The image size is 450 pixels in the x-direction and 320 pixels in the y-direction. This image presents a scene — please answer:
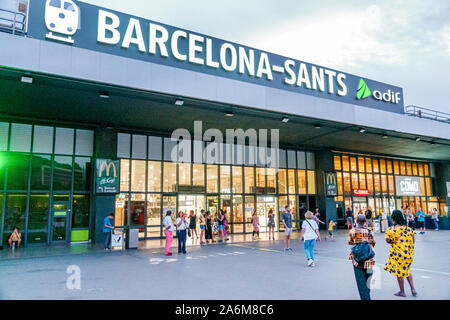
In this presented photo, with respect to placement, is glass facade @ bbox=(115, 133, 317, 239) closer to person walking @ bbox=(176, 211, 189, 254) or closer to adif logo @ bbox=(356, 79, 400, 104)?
person walking @ bbox=(176, 211, 189, 254)

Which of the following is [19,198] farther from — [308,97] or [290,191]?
[290,191]

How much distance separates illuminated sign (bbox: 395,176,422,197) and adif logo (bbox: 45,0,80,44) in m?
27.8

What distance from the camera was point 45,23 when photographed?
12.2 metres

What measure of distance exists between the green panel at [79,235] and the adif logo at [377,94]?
17.0 meters

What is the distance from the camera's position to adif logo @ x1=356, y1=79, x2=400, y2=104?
20.2 m

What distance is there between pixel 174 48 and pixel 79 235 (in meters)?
10.2

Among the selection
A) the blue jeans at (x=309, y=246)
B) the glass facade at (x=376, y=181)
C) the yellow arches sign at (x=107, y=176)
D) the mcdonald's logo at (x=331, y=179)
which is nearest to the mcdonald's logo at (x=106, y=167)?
the yellow arches sign at (x=107, y=176)

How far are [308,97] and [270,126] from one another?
309 centimetres

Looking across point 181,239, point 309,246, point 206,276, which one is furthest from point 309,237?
point 181,239

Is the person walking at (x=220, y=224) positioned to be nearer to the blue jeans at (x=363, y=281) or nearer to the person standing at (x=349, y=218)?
the person standing at (x=349, y=218)

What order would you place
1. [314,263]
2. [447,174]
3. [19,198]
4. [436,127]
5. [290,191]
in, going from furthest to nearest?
[447,174], [290,191], [436,127], [19,198], [314,263]

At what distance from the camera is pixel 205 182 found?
2097 cm

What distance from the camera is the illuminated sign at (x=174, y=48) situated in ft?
41.1
